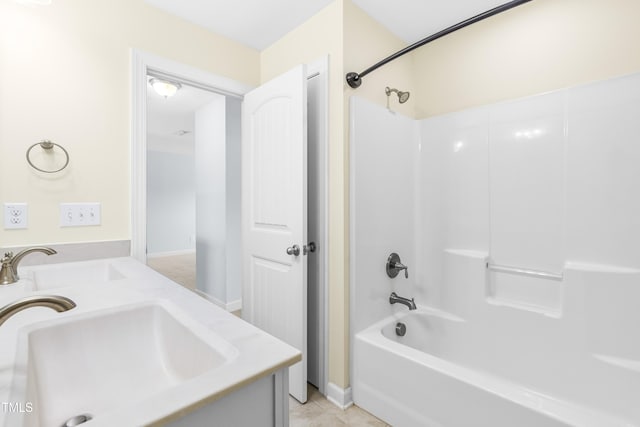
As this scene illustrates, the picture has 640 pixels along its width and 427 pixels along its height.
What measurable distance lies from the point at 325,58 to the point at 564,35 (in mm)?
1295

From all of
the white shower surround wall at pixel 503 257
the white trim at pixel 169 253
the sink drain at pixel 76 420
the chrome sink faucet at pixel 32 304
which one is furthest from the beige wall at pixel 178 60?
the white trim at pixel 169 253

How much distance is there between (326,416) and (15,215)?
1802 millimetres

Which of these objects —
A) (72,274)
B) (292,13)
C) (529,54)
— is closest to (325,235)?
(72,274)

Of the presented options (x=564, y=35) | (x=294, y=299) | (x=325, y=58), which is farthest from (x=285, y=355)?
(x=564, y=35)

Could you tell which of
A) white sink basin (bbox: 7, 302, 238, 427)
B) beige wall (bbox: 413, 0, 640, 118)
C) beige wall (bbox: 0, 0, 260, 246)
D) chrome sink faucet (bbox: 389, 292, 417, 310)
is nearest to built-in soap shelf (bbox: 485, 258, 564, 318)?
chrome sink faucet (bbox: 389, 292, 417, 310)

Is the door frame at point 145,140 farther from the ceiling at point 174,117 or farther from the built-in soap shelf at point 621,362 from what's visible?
the built-in soap shelf at point 621,362

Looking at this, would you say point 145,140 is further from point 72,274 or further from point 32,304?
point 32,304

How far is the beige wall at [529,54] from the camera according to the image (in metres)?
1.48

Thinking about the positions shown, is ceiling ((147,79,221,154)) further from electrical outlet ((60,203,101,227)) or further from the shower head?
the shower head

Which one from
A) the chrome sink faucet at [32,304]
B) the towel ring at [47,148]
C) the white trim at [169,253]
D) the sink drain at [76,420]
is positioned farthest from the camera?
the white trim at [169,253]

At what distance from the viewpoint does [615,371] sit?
1.41 m

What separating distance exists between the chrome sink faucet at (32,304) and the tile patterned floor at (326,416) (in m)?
1.36

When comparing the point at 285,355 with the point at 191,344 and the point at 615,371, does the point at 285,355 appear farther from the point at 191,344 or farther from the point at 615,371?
the point at 615,371

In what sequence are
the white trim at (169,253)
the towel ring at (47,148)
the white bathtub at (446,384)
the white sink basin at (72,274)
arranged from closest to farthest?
the white bathtub at (446,384) → the white sink basin at (72,274) → the towel ring at (47,148) → the white trim at (169,253)
